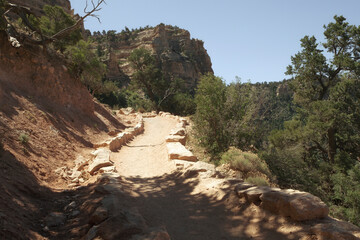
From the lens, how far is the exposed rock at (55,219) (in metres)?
3.95

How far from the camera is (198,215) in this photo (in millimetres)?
4480

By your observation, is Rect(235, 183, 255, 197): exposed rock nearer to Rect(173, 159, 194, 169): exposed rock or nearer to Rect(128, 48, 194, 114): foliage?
Rect(173, 159, 194, 169): exposed rock

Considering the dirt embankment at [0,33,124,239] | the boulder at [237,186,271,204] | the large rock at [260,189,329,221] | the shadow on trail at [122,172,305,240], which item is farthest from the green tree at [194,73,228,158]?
the large rock at [260,189,329,221]

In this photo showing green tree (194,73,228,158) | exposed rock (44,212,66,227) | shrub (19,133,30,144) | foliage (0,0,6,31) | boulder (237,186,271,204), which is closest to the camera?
exposed rock (44,212,66,227)

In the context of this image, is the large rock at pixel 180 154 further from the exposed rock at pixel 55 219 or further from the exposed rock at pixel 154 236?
Result: the exposed rock at pixel 154 236

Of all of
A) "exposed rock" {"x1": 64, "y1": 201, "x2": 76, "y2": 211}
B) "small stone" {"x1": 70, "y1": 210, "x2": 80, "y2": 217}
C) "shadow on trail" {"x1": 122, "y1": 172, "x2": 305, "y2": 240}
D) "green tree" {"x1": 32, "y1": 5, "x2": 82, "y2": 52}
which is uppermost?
"green tree" {"x1": 32, "y1": 5, "x2": 82, "y2": 52}

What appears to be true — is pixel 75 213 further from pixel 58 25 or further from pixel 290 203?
pixel 58 25

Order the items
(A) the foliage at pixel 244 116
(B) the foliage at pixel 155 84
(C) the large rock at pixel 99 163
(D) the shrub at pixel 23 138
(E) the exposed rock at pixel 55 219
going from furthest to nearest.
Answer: (B) the foliage at pixel 155 84, (A) the foliage at pixel 244 116, (C) the large rock at pixel 99 163, (D) the shrub at pixel 23 138, (E) the exposed rock at pixel 55 219

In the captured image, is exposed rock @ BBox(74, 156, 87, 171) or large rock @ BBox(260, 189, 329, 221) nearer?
large rock @ BBox(260, 189, 329, 221)

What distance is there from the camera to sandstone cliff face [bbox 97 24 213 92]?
61.9 meters

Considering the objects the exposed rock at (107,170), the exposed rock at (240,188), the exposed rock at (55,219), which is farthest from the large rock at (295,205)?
the exposed rock at (107,170)

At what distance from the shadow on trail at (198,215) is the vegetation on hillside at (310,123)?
3.09 meters

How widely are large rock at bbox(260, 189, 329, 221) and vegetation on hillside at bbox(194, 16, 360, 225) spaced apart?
11.8 feet

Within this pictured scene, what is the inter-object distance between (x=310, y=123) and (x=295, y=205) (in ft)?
45.8
